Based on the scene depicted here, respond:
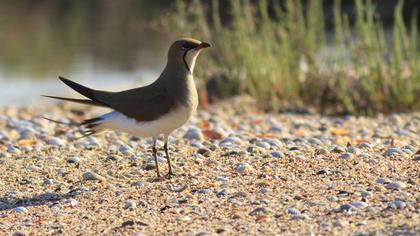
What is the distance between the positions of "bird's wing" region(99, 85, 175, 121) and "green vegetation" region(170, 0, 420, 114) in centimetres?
417

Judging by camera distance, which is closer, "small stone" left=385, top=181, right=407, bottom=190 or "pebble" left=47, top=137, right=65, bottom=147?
"small stone" left=385, top=181, right=407, bottom=190

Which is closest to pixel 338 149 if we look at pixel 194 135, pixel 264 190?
pixel 264 190

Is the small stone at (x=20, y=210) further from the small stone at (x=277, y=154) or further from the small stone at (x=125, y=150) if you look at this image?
the small stone at (x=277, y=154)

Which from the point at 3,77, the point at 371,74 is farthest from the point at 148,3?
the point at 371,74

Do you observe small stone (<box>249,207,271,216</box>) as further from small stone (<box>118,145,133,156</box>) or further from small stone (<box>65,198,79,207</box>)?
small stone (<box>118,145,133,156</box>)

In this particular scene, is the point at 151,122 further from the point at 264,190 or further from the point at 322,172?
the point at 322,172

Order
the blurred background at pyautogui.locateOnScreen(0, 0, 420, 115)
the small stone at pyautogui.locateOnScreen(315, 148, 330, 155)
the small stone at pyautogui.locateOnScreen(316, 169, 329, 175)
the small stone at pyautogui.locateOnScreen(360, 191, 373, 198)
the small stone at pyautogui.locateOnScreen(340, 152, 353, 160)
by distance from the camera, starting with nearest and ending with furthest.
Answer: the small stone at pyautogui.locateOnScreen(360, 191, 373, 198)
the small stone at pyautogui.locateOnScreen(316, 169, 329, 175)
the small stone at pyautogui.locateOnScreen(340, 152, 353, 160)
the small stone at pyautogui.locateOnScreen(315, 148, 330, 155)
the blurred background at pyautogui.locateOnScreen(0, 0, 420, 115)

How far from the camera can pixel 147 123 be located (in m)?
5.82

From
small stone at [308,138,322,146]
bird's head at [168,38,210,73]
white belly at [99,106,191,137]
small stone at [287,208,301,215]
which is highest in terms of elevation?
bird's head at [168,38,210,73]

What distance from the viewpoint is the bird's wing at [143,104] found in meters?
5.82

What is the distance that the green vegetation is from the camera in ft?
33.1

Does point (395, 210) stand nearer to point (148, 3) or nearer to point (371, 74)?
point (371, 74)

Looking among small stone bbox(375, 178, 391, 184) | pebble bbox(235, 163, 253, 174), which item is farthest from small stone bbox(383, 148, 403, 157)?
pebble bbox(235, 163, 253, 174)

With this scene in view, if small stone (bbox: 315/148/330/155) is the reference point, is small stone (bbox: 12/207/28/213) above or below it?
above
